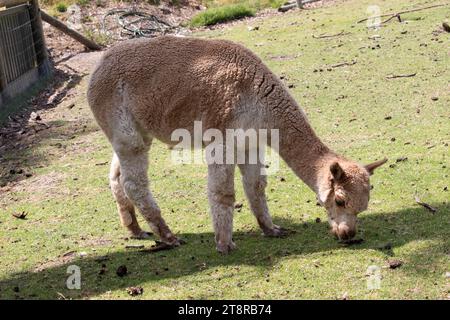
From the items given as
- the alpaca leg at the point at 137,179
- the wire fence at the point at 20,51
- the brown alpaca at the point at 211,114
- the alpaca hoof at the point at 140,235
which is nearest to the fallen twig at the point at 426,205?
the brown alpaca at the point at 211,114

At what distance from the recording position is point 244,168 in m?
6.89

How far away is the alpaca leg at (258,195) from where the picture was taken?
22.5 feet

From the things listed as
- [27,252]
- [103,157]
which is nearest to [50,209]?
Result: [27,252]

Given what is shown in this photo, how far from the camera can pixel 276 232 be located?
6.94 meters

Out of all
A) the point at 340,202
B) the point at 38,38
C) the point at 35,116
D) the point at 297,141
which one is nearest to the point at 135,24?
the point at 38,38

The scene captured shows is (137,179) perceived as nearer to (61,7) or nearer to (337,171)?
(337,171)

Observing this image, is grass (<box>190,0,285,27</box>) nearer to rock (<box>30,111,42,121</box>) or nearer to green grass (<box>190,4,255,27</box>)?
green grass (<box>190,4,255,27</box>)

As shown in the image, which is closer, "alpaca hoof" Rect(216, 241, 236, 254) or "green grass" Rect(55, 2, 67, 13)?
"alpaca hoof" Rect(216, 241, 236, 254)

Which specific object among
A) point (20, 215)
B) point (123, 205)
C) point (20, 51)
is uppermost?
point (20, 51)

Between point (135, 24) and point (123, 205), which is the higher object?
point (123, 205)

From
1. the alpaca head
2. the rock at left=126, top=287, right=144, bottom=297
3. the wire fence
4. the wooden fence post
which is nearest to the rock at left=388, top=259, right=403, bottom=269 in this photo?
the alpaca head

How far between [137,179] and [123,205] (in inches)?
22.2

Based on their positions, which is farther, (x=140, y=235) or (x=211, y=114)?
(x=140, y=235)

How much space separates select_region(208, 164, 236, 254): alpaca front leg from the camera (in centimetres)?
637
